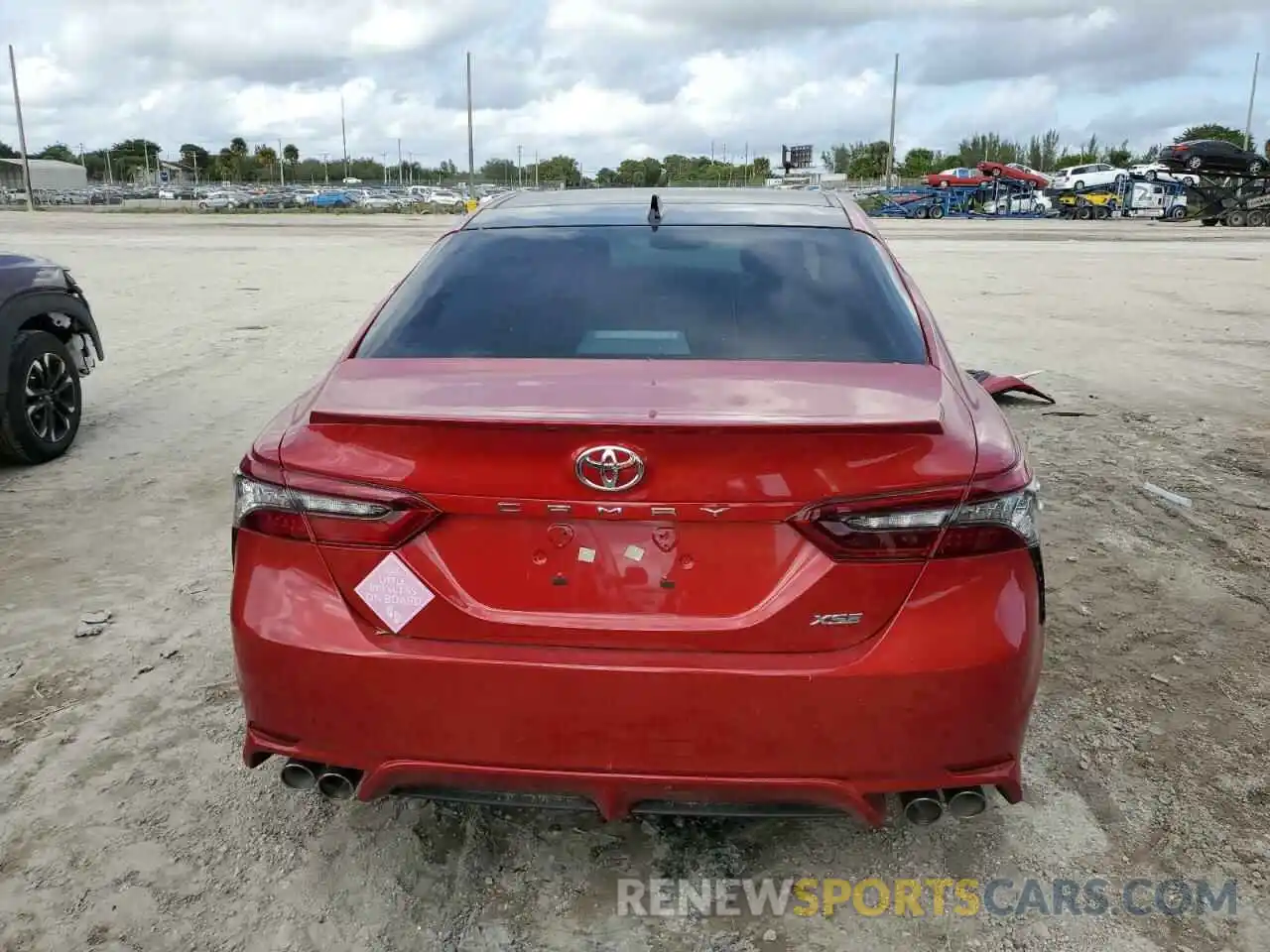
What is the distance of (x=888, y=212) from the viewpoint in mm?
50969

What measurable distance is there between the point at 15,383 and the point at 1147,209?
158 ft

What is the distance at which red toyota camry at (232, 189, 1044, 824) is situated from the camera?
2137 mm

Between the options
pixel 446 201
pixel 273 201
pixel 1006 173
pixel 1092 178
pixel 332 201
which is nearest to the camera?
pixel 1092 178

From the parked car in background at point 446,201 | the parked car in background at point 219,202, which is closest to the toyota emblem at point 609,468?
the parked car in background at point 446,201

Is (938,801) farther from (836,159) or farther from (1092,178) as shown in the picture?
(836,159)

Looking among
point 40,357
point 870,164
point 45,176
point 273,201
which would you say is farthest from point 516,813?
point 45,176

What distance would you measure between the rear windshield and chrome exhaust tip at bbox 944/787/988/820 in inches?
40.5

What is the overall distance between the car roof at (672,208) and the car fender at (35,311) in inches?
146

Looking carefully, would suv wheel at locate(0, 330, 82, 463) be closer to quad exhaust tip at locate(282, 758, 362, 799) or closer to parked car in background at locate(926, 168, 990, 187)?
quad exhaust tip at locate(282, 758, 362, 799)

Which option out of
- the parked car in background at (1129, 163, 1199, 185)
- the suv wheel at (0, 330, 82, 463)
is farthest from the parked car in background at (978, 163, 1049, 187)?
the suv wheel at (0, 330, 82, 463)

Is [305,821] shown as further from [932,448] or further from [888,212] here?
[888,212]

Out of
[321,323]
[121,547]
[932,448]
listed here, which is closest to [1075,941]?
[932,448]

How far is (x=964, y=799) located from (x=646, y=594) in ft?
2.76

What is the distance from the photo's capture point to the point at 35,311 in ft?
20.8
